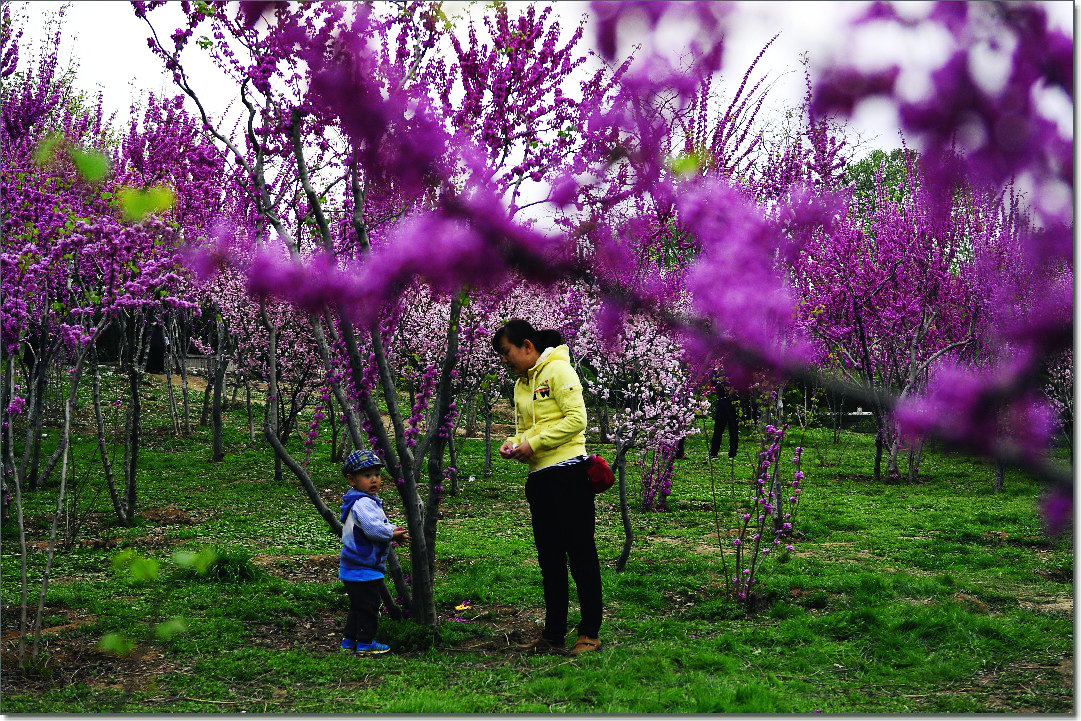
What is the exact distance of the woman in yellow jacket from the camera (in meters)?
3.71

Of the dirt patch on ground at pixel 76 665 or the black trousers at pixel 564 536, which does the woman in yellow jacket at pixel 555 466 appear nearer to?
the black trousers at pixel 564 536

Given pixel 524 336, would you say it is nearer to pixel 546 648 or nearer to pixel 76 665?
pixel 546 648

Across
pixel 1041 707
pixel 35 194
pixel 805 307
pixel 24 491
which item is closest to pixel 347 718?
pixel 1041 707

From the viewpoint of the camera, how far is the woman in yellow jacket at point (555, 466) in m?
3.71

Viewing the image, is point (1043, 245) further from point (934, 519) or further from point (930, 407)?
point (934, 519)

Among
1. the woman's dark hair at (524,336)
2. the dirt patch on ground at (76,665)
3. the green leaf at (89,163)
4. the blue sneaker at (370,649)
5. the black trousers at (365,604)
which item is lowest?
the dirt patch on ground at (76,665)

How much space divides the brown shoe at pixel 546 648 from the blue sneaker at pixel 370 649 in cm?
62

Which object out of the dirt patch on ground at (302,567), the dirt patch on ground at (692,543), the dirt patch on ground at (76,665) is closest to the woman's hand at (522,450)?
the dirt patch on ground at (76,665)

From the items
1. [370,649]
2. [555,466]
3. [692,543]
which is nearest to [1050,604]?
[692,543]

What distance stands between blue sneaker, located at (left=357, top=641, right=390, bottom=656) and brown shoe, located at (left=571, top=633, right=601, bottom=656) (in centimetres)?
84

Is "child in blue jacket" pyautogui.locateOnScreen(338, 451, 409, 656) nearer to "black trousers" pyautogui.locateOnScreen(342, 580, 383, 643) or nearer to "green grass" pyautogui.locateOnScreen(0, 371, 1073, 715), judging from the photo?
"black trousers" pyautogui.locateOnScreen(342, 580, 383, 643)

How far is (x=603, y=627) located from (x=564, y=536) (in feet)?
3.03

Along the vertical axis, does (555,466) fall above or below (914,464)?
above

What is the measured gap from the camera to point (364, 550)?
3988mm
